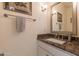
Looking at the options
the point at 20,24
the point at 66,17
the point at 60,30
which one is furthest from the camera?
the point at 60,30

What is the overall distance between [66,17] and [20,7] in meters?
0.81

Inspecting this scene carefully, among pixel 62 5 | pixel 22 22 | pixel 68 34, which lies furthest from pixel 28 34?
pixel 62 5

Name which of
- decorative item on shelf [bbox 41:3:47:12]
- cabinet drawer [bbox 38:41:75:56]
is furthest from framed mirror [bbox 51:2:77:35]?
cabinet drawer [bbox 38:41:75:56]

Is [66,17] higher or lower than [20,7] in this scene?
lower

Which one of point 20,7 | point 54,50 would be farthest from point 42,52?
point 20,7

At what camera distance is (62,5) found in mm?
1701

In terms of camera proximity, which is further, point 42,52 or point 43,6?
point 43,6

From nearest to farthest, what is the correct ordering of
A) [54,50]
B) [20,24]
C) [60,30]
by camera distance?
[54,50] < [20,24] < [60,30]

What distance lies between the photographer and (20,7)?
157 cm

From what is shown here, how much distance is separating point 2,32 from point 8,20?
0.21 m

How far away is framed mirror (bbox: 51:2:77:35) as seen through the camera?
5.21 feet

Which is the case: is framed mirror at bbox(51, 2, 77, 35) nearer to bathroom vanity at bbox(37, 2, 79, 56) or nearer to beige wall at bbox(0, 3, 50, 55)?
bathroom vanity at bbox(37, 2, 79, 56)

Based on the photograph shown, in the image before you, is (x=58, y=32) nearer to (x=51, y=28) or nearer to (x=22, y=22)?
(x=51, y=28)

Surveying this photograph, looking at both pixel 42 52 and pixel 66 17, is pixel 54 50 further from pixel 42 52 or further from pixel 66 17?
pixel 66 17
